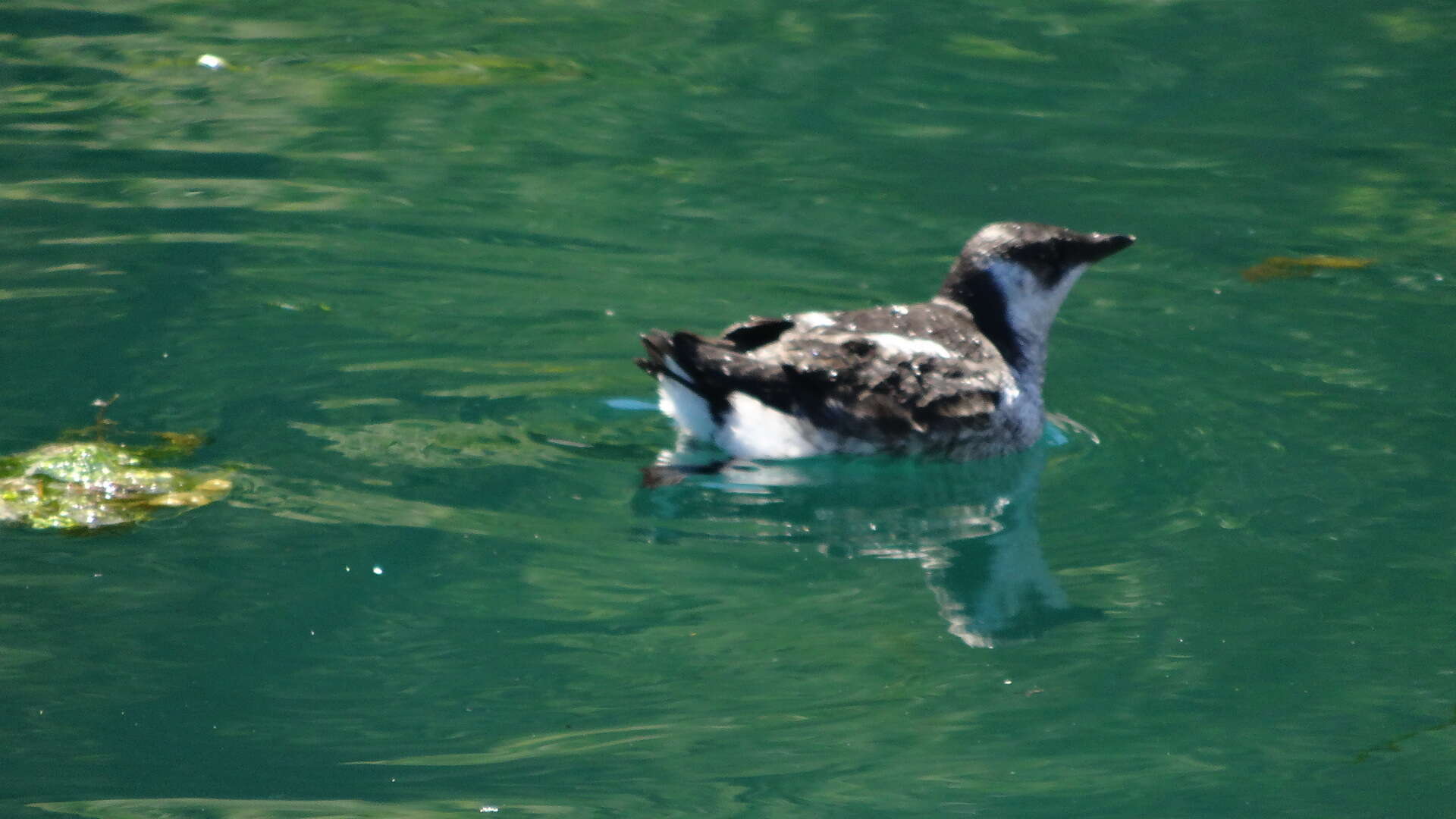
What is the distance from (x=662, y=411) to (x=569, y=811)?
111 inches

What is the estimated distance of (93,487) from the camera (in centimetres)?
612

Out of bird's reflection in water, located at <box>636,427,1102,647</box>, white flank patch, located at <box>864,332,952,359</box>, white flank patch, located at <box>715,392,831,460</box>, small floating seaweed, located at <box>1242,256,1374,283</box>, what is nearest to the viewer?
bird's reflection in water, located at <box>636,427,1102,647</box>

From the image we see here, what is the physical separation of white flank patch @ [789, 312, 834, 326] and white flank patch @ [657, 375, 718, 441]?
556mm

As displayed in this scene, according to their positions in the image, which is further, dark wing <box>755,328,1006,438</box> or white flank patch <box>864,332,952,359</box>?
white flank patch <box>864,332,952,359</box>

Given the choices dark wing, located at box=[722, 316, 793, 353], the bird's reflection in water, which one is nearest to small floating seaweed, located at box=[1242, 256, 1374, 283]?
the bird's reflection in water

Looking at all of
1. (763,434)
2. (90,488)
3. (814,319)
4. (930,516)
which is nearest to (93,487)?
(90,488)

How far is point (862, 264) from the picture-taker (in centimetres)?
880

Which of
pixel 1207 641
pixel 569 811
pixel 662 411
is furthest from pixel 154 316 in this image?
pixel 1207 641

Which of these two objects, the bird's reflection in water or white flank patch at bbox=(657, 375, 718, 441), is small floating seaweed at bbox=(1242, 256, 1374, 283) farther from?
white flank patch at bbox=(657, 375, 718, 441)

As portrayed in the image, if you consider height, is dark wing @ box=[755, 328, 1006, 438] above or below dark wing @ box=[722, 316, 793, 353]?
below

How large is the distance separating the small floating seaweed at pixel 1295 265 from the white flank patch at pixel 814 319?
2.76 metres

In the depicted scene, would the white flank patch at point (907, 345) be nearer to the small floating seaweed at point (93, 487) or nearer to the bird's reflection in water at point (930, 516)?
the bird's reflection in water at point (930, 516)

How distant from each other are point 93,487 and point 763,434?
7.78 ft

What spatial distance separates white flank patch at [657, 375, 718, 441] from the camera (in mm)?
6613
